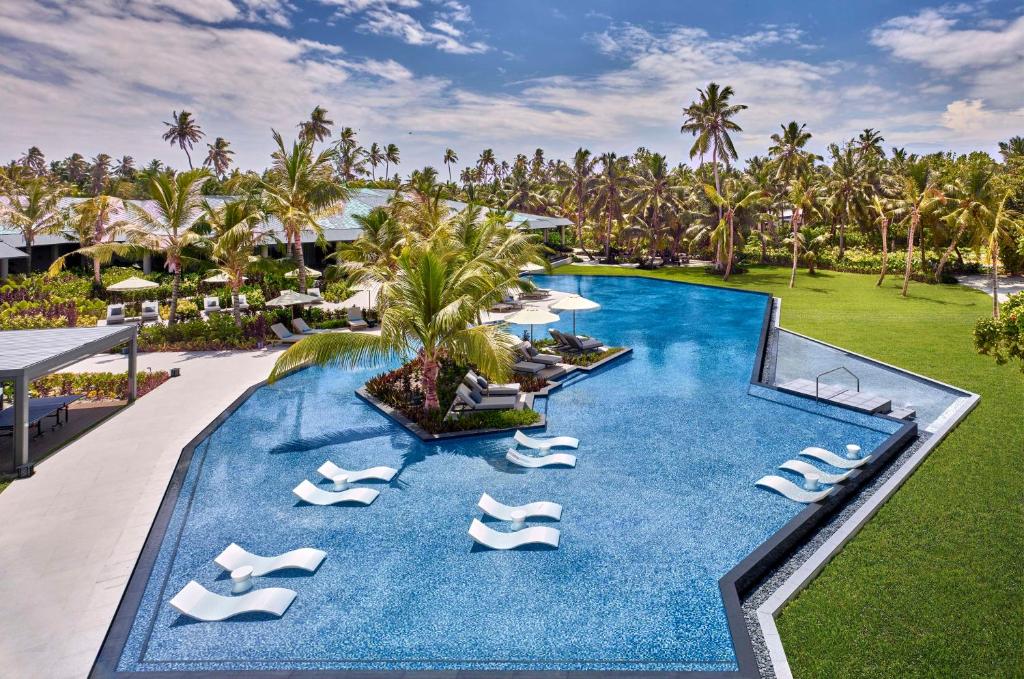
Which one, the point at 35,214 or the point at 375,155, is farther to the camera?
the point at 375,155

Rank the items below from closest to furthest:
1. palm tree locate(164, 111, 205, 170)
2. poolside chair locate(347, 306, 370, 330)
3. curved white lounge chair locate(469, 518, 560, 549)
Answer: curved white lounge chair locate(469, 518, 560, 549) < poolside chair locate(347, 306, 370, 330) < palm tree locate(164, 111, 205, 170)

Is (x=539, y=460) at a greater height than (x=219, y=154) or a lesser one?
lesser

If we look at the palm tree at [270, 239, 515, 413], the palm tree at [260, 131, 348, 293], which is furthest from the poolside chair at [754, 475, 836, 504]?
the palm tree at [260, 131, 348, 293]

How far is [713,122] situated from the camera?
4653 cm

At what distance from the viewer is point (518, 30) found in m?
32.0

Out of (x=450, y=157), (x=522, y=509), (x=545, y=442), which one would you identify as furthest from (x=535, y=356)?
(x=450, y=157)

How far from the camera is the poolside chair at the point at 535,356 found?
18.8m

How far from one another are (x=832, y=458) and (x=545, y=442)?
222 inches

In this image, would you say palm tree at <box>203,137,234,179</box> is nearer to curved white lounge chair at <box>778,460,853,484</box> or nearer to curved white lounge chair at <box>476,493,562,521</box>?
curved white lounge chair at <box>476,493,562,521</box>

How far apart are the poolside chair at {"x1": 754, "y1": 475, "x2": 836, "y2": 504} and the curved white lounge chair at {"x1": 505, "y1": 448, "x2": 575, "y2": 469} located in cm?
349

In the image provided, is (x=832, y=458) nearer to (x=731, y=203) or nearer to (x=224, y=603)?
(x=224, y=603)

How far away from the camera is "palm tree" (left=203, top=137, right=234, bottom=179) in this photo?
293ft

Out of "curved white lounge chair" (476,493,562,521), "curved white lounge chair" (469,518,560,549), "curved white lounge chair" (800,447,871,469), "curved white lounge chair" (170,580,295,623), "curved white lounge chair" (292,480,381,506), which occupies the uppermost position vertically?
"curved white lounge chair" (800,447,871,469)

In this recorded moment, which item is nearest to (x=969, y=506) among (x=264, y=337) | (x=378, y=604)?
(x=378, y=604)
